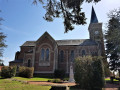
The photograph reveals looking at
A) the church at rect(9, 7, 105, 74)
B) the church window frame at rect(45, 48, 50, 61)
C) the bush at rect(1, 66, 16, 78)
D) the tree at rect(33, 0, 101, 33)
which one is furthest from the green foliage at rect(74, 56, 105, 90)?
the church window frame at rect(45, 48, 50, 61)

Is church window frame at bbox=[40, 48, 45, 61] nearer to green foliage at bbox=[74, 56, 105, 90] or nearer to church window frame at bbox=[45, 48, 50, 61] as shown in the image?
church window frame at bbox=[45, 48, 50, 61]

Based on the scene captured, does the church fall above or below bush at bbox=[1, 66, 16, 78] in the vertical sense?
above

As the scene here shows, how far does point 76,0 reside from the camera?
7.39m

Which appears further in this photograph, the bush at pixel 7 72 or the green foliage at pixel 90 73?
the bush at pixel 7 72

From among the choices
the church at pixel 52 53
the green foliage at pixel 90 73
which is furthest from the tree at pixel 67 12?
the church at pixel 52 53

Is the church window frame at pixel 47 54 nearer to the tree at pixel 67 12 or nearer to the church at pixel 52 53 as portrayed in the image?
the church at pixel 52 53

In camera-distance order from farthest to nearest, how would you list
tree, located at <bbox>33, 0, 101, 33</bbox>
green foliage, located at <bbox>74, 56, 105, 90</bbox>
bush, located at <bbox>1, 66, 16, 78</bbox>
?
1. bush, located at <bbox>1, 66, 16, 78</bbox>
2. green foliage, located at <bbox>74, 56, 105, 90</bbox>
3. tree, located at <bbox>33, 0, 101, 33</bbox>

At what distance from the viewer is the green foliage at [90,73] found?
11586 millimetres

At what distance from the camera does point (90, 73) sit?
1193cm

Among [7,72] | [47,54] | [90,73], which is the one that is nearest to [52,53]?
[47,54]

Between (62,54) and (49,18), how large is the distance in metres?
26.0

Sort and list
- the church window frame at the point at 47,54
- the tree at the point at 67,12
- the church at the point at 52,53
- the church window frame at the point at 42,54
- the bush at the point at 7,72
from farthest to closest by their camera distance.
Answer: the church window frame at the point at 42,54
the church window frame at the point at 47,54
the church at the point at 52,53
the bush at the point at 7,72
the tree at the point at 67,12

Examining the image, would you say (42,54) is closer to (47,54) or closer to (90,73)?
(47,54)

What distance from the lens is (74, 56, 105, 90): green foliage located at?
11.6 meters
